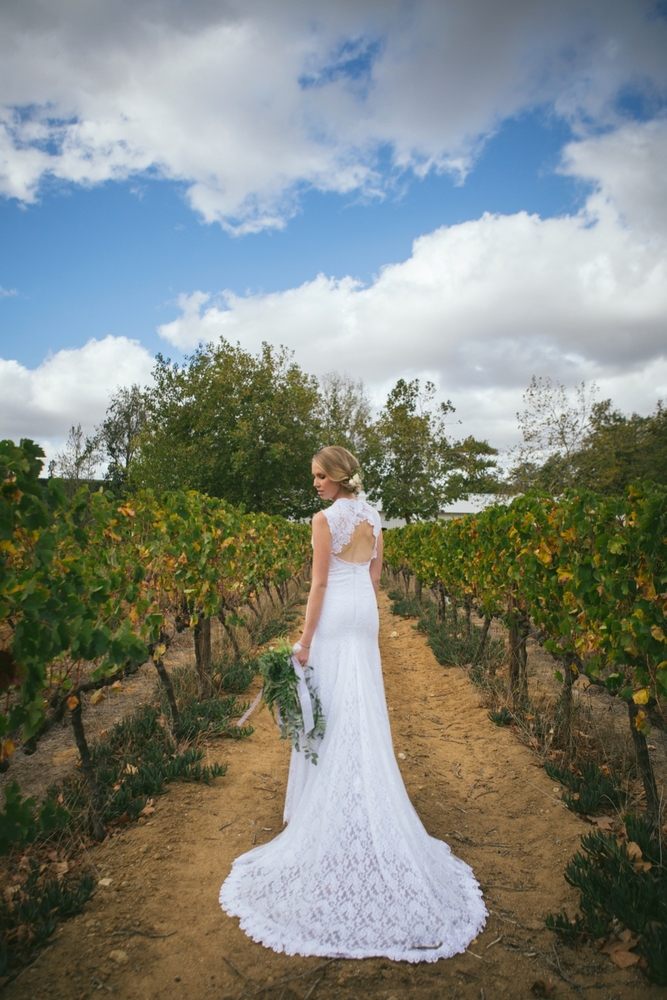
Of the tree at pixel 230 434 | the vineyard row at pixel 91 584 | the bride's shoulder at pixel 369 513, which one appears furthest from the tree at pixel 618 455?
the bride's shoulder at pixel 369 513

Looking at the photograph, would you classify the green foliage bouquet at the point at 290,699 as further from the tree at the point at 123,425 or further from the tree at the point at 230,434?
the tree at the point at 123,425

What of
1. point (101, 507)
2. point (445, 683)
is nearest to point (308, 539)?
point (445, 683)

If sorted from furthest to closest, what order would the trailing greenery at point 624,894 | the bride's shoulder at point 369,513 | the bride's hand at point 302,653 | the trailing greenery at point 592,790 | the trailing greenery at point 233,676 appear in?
1. the trailing greenery at point 233,676
2. the trailing greenery at point 592,790
3. the bride's shoulder at point 369,513
4. the bride's hand at point 302,653
5. the trailing greenery at point 624,894

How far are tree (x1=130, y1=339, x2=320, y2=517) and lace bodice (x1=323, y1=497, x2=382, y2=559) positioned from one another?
25.8 metres

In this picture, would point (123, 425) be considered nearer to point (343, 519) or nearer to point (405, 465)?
point (405, 465)

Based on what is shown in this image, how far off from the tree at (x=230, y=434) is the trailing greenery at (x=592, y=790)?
84.0 feet

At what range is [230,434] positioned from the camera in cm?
2944

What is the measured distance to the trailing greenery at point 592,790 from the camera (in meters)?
3.54

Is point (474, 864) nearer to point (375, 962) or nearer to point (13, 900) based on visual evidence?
point (375, 962)

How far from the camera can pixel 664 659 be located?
3.01 meters

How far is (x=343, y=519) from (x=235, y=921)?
1.91 meters

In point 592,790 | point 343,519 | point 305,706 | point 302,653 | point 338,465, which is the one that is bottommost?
point 592,790

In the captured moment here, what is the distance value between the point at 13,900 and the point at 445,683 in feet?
17.1

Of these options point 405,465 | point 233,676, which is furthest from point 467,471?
point 233,676
